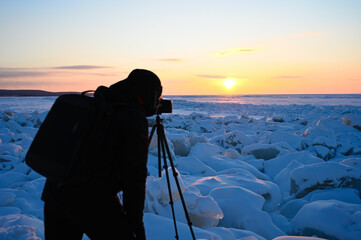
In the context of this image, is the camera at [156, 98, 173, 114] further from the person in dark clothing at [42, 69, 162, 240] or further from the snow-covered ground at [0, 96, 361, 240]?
the snow-covered ground at [0, 96, 361, 240]

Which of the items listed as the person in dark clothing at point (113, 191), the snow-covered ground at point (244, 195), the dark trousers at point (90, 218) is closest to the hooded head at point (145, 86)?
the person in dark clothing at point (113, 191)

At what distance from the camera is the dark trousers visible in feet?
5.02

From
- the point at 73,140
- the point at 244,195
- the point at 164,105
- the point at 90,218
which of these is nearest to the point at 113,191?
the point at 90,218

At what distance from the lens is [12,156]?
22.8 feet

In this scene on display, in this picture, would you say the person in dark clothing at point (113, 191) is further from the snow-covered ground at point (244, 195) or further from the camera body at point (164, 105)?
the snow-covered ground at point (244, 195)

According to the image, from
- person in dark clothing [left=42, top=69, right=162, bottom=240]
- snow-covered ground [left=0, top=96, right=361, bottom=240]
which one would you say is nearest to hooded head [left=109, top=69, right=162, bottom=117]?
person in dark clothing [left=42, top=69, right=162, bottom=240]

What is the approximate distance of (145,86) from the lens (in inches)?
67.8

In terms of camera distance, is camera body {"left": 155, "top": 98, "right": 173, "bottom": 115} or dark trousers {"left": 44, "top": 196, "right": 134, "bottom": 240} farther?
camera body {"left": 155, "top": 98, "right": 173, "bottom": 115}

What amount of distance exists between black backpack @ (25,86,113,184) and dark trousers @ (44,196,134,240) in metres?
0.18

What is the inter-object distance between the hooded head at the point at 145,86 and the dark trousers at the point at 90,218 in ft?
1.87

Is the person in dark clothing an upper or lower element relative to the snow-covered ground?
upper

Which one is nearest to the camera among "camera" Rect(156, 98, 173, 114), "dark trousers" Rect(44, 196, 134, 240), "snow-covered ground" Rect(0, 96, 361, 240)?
"dark trousers" Rect(44, 196, 134, 240)

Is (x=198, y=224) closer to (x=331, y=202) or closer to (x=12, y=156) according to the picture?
(x=331, y=202)

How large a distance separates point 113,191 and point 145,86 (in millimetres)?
616
